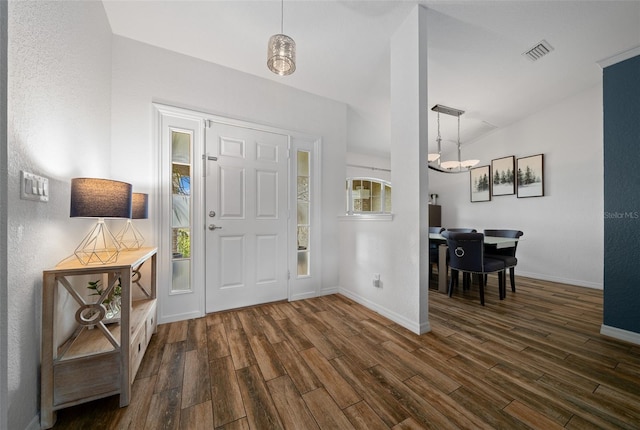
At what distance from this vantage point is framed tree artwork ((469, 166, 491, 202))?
458 cm

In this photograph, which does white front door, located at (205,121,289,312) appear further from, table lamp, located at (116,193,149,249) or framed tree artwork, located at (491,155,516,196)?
framed tree artwork, located at (491,155,516,196)

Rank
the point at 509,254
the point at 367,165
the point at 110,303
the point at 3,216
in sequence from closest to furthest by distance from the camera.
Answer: the point at 3,216, the point at 110,303, the point at 509,254, the point at 367,165

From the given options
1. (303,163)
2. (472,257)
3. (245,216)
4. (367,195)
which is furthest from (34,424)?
(367,195)

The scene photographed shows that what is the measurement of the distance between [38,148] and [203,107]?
1538 mm

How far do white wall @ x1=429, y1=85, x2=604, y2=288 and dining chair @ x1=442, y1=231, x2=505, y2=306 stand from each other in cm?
178

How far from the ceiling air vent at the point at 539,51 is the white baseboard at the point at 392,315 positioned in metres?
3.28

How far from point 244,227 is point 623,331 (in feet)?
12.0

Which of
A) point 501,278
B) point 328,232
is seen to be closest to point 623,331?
point 501,278

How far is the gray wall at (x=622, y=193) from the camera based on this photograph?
1.88m

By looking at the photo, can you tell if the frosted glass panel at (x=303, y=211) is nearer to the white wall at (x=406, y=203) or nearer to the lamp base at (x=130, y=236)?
the white wall at (x=406, y=203)

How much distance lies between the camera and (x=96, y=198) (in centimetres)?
123

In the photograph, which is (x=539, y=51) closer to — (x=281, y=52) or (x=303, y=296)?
(x=281, y=52)

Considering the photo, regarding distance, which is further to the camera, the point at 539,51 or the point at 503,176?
the point at 503,176

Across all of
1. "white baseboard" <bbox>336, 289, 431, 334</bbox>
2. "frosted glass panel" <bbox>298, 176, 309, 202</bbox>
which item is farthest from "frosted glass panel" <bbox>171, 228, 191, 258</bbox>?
"white baseboard" <bbox>336, 289, 431, 334</bbox>
